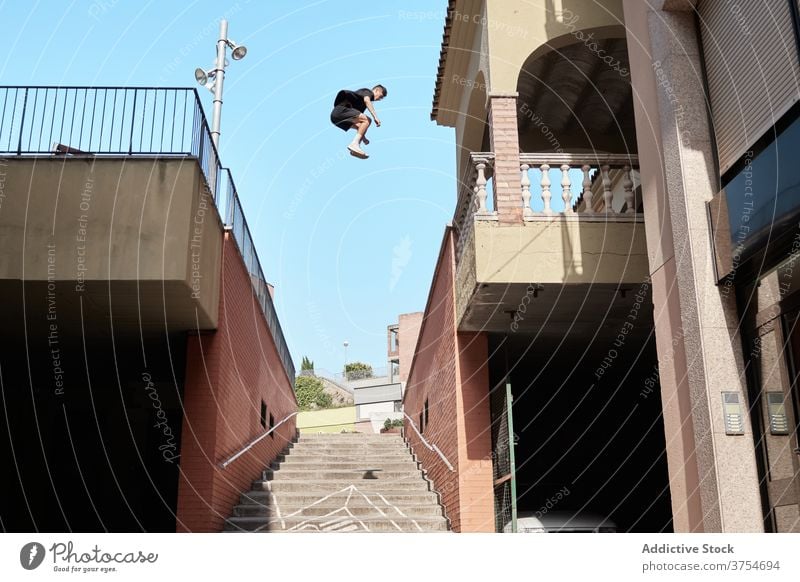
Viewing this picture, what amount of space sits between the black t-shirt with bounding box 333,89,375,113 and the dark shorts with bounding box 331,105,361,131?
2.4 inches

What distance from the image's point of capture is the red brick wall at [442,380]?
9.48 meters

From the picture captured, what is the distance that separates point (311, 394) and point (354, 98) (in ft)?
125

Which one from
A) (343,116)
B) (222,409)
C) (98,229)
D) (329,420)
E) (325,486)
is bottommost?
(325,486)

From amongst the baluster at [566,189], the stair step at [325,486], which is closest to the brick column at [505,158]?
the baluster at [566,189]

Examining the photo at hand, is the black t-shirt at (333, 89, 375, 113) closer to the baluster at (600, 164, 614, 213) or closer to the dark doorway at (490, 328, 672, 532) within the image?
the baluster at (600, 164, 614, 213)

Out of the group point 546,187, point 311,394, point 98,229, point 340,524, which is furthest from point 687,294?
point 311,394

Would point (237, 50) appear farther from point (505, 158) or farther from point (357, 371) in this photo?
point (357, 371)

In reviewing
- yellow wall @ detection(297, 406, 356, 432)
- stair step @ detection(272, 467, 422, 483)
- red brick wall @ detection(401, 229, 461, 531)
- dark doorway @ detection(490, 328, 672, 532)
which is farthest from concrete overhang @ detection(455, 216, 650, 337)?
yellow wall @ detection(297, 406, 356, 432)

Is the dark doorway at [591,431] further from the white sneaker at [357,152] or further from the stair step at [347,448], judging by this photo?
the white sneaker at [357,152]

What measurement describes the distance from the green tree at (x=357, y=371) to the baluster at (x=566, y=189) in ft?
136

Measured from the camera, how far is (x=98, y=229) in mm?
7016

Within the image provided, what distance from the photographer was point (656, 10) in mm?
6453

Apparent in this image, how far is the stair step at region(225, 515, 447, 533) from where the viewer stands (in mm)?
9281
